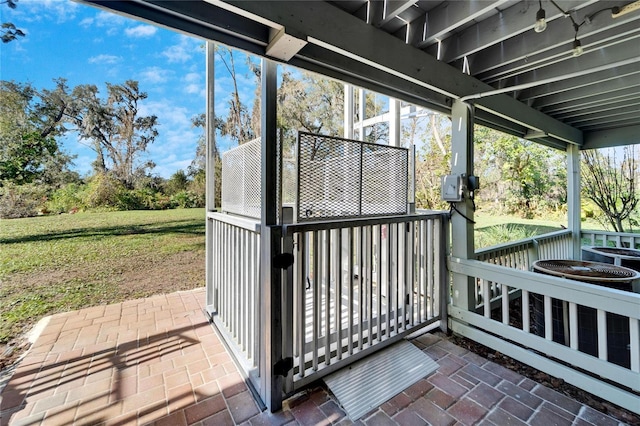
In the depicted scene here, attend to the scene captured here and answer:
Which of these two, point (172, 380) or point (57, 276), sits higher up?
point (57, 276)

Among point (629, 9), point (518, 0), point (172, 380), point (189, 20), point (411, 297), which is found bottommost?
point (172, 380)

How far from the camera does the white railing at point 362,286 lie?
1888 mm

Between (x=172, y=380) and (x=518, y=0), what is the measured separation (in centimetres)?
357

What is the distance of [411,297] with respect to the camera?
2.58 m

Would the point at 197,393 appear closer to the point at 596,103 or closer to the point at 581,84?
the point at 581,84

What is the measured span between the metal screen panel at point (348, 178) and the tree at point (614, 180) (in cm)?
520

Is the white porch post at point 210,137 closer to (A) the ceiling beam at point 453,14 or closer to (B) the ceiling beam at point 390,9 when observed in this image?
(B) the ceiling beam at point 390,9

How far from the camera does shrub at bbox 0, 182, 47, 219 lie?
12.1 feet

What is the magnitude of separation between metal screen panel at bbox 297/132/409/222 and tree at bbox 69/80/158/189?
188 inches

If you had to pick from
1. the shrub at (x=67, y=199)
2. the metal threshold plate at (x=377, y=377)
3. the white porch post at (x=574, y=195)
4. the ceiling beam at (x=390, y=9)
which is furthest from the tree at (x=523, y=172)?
Answer: the shrub at (x=67, y=199)

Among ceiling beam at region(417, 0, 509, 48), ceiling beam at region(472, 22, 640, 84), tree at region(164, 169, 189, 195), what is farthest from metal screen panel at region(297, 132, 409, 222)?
tree at region(164, 169, 189, 195)

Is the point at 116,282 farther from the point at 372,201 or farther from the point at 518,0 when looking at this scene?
the point at 518,0

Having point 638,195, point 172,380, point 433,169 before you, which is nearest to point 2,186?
point 172,380

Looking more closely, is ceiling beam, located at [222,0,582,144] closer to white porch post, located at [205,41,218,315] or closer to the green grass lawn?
white porch post, located at [205,41,218,315]
